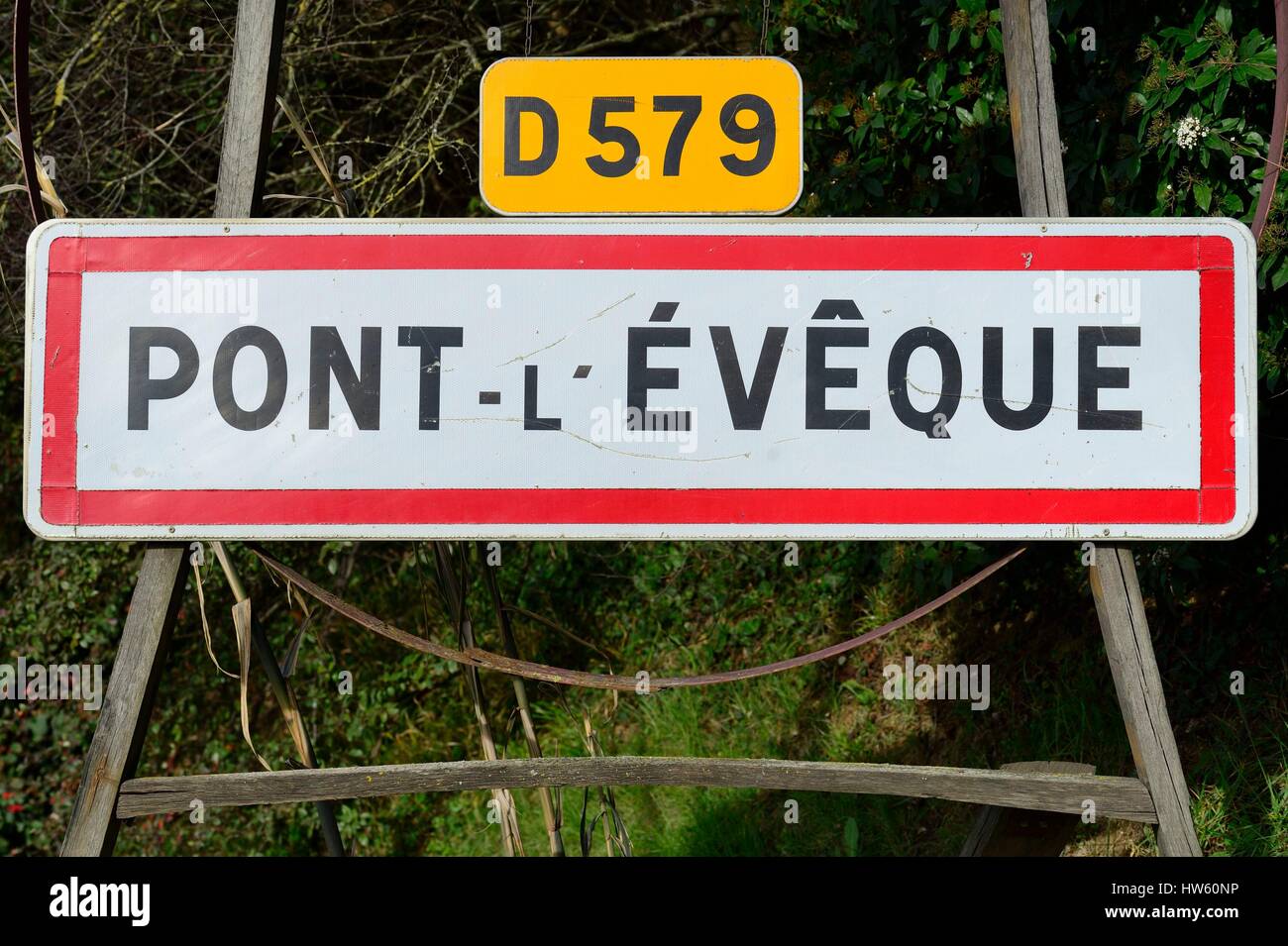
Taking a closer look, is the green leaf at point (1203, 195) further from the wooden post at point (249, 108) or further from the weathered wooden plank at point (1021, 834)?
the wooden post at point (249, 108)

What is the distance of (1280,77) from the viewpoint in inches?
86.0

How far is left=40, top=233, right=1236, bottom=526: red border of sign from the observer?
2162mm

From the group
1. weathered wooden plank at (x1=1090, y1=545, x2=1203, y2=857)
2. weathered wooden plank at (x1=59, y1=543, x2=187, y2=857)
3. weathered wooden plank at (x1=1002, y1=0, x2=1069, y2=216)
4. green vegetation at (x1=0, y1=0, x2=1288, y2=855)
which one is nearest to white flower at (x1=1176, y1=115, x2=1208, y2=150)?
green vegetation at (x1=0, y1=0, x2=1288, y2=855)

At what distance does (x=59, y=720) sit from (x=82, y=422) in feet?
12.2

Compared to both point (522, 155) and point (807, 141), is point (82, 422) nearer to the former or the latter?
point (522, 155)

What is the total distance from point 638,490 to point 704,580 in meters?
3.16

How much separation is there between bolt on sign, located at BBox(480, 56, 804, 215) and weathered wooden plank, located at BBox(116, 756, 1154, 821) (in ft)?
4.06

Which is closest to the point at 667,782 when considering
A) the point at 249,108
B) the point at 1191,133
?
the point at 249,108

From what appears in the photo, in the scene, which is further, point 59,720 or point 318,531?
point 59,720

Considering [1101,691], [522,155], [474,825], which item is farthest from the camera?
[474,825]

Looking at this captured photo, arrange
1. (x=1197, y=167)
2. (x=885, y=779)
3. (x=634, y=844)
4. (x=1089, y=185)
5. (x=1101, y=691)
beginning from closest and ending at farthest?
(x=885, y=779)
(x=1197, y=167)
(x=1089, y=185)
(x=1101, y=691)
(x=634, y=844)

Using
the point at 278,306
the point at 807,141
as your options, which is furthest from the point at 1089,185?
the point at 278,306

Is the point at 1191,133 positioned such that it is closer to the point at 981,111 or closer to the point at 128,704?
the point at 981,111

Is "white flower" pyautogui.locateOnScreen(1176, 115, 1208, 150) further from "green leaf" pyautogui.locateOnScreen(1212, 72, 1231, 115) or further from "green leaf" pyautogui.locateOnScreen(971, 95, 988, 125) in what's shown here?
"green leaf" pyautogui.locateOnScreen(971, 95, 988, 125)
